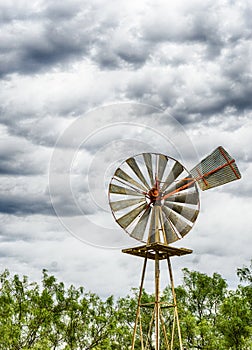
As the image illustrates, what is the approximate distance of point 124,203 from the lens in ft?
45.7

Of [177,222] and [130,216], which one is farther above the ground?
[130,216]

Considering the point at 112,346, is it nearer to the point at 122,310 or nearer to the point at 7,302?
the point at 122,310

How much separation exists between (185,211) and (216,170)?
54.7 inches

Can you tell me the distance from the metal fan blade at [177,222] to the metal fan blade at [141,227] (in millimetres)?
508

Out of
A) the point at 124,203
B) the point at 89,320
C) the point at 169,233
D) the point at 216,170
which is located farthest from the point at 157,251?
the point at 89,320

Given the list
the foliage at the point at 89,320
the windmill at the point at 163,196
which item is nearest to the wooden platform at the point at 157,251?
the windmill at the point at 163,196

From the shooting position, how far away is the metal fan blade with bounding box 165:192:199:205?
13.7m

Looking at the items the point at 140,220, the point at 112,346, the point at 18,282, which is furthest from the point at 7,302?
the point at 140,220

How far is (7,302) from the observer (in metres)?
18.8

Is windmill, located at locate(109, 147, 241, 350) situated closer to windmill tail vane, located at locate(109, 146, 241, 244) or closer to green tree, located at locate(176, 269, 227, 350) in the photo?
windmill tail vane, located at locate(109, 146, 241, 244)

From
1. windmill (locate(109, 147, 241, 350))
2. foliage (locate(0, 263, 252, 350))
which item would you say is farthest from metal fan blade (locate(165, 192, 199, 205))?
foliage (locate(0, 263, 252, 350))

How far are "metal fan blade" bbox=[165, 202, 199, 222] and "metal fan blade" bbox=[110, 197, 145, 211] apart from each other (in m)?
0.80

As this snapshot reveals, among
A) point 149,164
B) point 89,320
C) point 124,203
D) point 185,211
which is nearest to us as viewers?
point 185,211

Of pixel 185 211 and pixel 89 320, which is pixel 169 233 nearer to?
pixel 185 211
